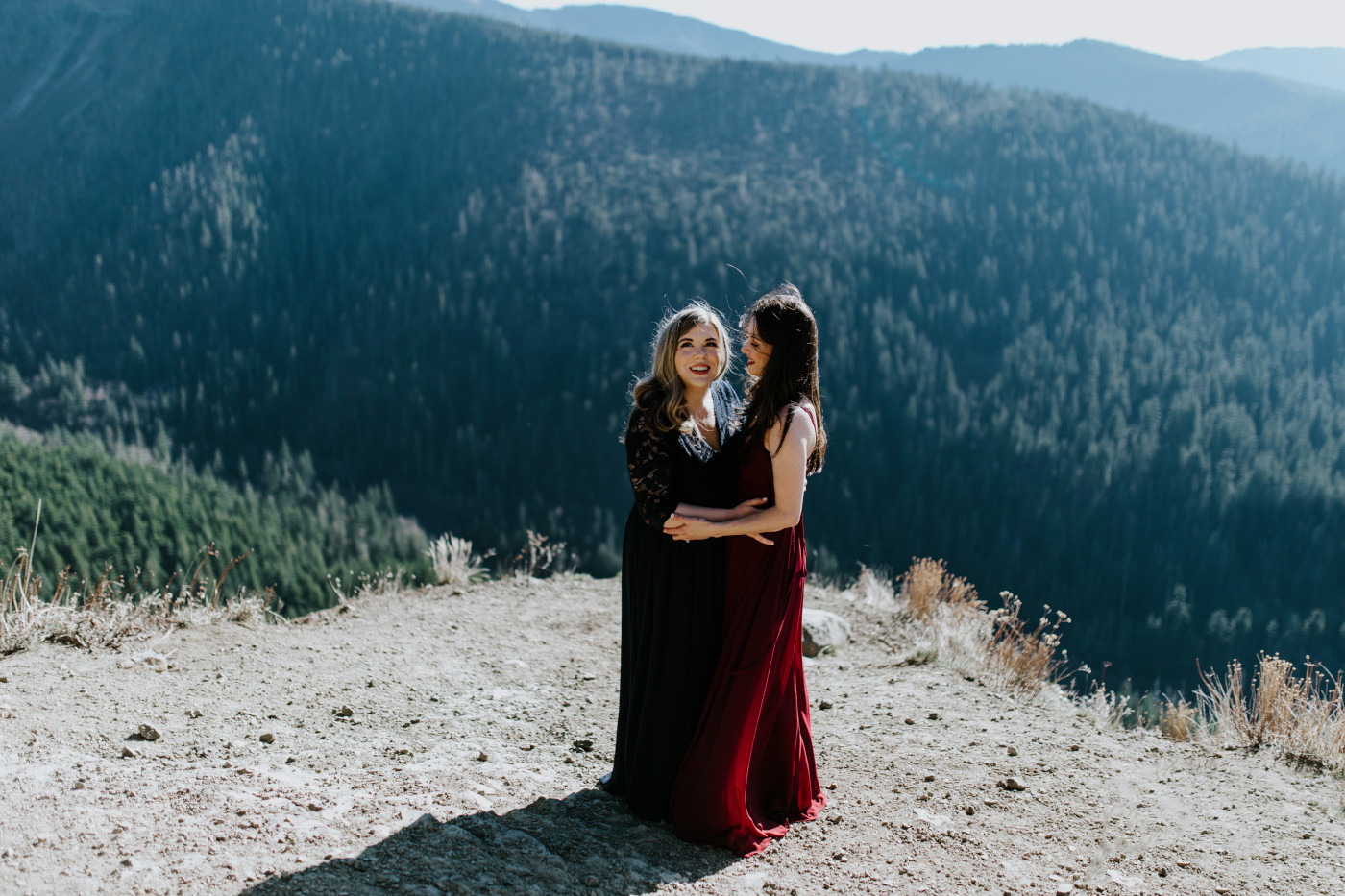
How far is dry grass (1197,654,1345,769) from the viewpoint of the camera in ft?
13.2

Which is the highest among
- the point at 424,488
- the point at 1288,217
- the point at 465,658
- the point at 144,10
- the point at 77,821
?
the point at 144,10

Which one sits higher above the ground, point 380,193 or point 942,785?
point 380,193

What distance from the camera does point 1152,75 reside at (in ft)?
464

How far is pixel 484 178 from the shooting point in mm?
45594

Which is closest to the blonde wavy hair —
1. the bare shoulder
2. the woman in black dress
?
the woman in black dress

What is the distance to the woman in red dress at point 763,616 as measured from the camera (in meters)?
2.80

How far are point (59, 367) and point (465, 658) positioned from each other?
4026 centimetres

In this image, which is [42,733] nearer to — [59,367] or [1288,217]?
[59,367]

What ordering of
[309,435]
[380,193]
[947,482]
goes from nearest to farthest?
[947,482]
[309,435]
[380,193]

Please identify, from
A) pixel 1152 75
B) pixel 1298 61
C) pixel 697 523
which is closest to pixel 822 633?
pixel 697 523

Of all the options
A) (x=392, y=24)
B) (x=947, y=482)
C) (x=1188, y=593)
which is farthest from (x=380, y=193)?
(x=1188, y=593)

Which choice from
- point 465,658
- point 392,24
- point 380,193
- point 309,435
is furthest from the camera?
Result: point 392,24

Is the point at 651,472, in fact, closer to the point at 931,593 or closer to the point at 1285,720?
the point at 1285,720

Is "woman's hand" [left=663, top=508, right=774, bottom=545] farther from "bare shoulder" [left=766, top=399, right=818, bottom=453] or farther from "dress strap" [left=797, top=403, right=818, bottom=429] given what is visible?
"dress strap" [left=797, top=403, right=818, bottom=429]
